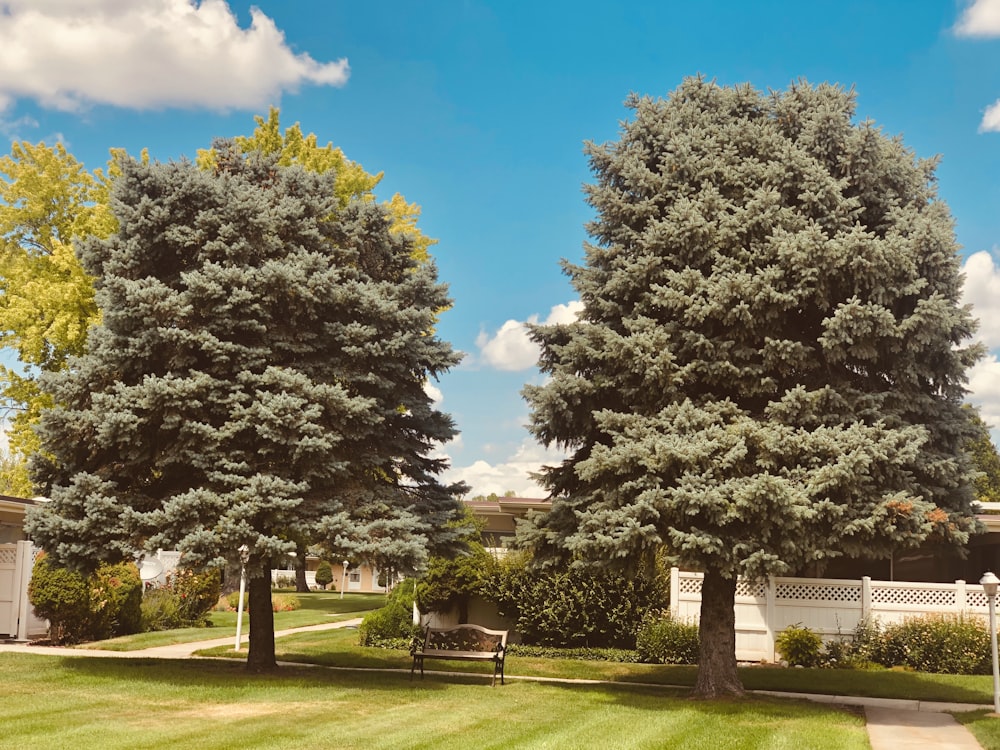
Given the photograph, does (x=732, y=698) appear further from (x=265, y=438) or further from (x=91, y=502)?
A: (x=91, y=502)

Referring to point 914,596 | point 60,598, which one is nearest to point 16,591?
point 60,598

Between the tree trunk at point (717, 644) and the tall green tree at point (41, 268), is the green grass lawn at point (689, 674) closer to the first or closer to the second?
the tree trunk at point (717, 644)

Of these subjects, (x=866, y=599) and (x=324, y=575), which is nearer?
(x=866, y=599)

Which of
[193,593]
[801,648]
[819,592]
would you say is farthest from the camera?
[193,593]

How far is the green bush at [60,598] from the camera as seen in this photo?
20984 mm

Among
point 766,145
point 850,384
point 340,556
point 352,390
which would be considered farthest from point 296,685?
point 766,145

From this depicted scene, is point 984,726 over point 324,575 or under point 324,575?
under

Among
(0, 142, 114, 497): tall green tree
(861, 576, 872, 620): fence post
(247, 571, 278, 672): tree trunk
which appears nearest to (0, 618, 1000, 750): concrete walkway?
(247, 571, 278, 672): tree trunk

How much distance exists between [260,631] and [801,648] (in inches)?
427

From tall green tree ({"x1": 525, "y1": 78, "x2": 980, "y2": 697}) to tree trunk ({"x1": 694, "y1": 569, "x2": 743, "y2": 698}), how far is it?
0.03 m

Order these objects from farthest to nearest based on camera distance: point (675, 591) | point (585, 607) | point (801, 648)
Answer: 1. point (675, 591)
2. point (585, 607)
3. point (801, 648)

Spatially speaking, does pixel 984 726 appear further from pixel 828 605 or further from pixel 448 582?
pixel 448 582

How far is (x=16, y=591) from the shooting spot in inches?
874

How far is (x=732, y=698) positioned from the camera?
14.9 meters
